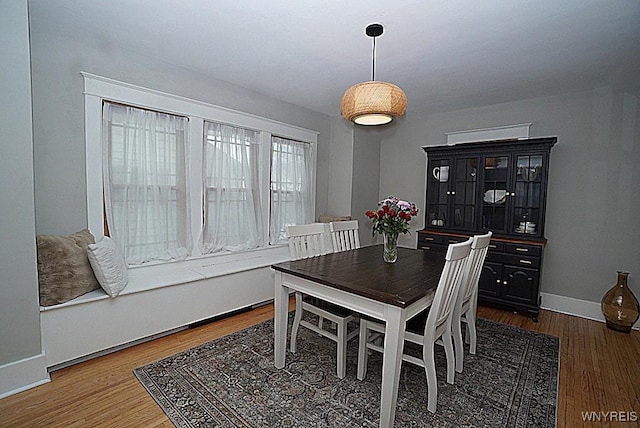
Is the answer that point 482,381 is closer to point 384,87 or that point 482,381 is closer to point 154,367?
point 384,87

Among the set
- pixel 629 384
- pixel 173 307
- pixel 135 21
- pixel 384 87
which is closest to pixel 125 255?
pixel 173 307

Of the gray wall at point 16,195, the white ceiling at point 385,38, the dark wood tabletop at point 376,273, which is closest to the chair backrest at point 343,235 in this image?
the dark wood tabletop at point 376,273

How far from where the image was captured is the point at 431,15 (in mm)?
2055

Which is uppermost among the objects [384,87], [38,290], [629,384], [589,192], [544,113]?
[544,113]

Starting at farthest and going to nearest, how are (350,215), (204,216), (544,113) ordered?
(350,215)
(544,113)
(204,216)

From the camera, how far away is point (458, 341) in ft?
7.43

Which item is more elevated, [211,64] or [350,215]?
[211,64]

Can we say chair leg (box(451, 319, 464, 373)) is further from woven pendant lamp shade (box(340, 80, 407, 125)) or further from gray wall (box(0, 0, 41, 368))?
gray wall (box(0, 0, 41, 368))

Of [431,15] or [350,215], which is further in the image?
[350,215]

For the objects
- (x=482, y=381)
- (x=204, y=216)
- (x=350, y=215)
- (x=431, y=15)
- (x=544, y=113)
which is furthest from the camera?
(x=350, y=215)

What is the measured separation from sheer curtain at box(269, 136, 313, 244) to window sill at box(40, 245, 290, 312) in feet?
1.53

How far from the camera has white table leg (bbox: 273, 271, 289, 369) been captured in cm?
228

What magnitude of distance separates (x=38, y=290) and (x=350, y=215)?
3552 mm

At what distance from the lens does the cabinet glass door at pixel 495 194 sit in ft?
12.2
